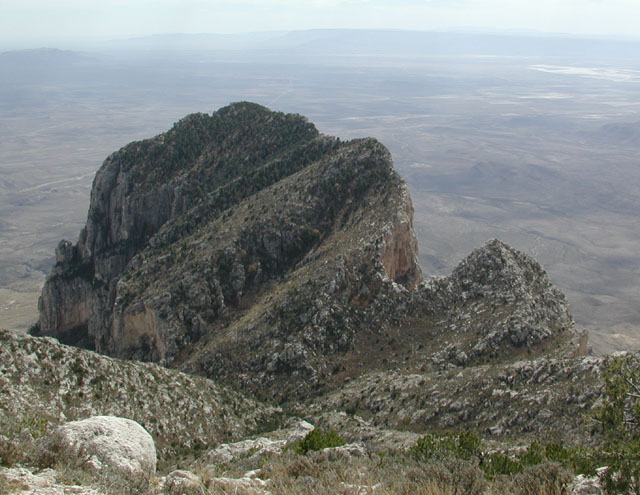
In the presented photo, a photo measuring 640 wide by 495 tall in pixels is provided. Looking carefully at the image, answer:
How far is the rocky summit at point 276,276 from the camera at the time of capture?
106ft

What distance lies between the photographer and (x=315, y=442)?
19.3 metres

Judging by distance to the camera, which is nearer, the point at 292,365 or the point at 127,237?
the point at 292,365

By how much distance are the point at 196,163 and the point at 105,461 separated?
46.0 m

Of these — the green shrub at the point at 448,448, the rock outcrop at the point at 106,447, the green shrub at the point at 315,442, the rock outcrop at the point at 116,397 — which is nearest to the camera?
the rock outcrop at the point at 106,447

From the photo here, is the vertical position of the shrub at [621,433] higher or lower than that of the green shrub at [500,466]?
higher

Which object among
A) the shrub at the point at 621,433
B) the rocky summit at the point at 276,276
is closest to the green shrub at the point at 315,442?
the shrub at the point at 621,433

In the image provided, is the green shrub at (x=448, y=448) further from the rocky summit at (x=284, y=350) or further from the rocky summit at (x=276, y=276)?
the rocky summit at (x=276, y=276)

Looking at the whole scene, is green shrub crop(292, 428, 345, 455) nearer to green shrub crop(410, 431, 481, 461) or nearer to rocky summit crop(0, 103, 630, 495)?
rocky summit crop(0, 103, 630, 495)

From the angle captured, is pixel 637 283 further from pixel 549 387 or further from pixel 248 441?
pixel 248 441

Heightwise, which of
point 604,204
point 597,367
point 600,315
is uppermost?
point 597,367

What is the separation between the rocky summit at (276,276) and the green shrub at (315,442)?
1043 centimetres

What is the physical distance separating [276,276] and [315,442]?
23255 millimetres

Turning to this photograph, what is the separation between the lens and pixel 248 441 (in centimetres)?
2334

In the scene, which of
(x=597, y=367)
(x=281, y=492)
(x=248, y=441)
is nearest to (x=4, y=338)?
(x=248, y=441)
